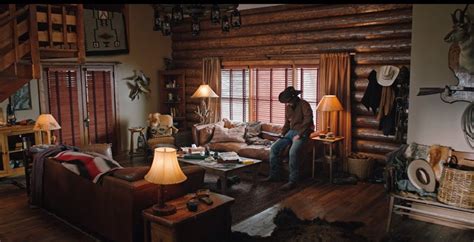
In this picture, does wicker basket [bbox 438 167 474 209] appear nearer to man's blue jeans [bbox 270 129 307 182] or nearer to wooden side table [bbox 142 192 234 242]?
wooden side table [bbox 142 192 234 242]

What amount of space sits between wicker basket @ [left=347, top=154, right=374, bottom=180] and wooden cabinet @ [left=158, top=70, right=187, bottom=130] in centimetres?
445

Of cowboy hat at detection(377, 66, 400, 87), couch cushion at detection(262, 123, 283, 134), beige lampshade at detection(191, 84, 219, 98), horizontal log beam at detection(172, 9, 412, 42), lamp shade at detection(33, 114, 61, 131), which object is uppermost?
horizontal log beam at detection(172, 9, 412, 42)

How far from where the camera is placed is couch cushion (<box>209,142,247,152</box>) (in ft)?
24.0

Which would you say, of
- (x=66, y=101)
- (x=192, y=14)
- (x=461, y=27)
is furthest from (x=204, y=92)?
(x=461, y=27)

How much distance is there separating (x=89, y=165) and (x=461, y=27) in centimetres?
425

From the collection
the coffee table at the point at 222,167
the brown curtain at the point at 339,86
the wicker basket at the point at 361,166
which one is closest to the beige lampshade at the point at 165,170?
the coffee table at the point at 222,167

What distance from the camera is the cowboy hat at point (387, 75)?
6.14 metres

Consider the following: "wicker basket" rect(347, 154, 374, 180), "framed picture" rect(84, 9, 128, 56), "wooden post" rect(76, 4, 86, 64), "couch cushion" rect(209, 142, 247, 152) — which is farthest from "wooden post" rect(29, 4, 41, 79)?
"wicker basket" rect(347, 154, 374, 180)

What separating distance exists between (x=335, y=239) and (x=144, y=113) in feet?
20.7

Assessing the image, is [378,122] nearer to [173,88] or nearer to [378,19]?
[378,19]

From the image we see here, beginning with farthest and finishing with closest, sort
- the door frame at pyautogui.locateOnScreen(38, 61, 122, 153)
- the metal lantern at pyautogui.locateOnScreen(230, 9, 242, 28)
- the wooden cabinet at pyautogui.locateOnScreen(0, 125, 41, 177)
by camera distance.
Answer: the door frame at pyautogui.locateOnScreen(38, 61, 122, 153) → the wooden cabinet at pyautogui.locateOnScreen(0, 125, 41, 177) → the metal lantern at pyautogui.locateOnScreen(230, 9, 242, 28)

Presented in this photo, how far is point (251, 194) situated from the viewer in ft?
19.4

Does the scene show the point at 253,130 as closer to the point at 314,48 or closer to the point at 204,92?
the point at 204,92

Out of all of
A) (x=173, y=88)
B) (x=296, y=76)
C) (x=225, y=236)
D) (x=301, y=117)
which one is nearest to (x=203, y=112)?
(x=173, y=88)
